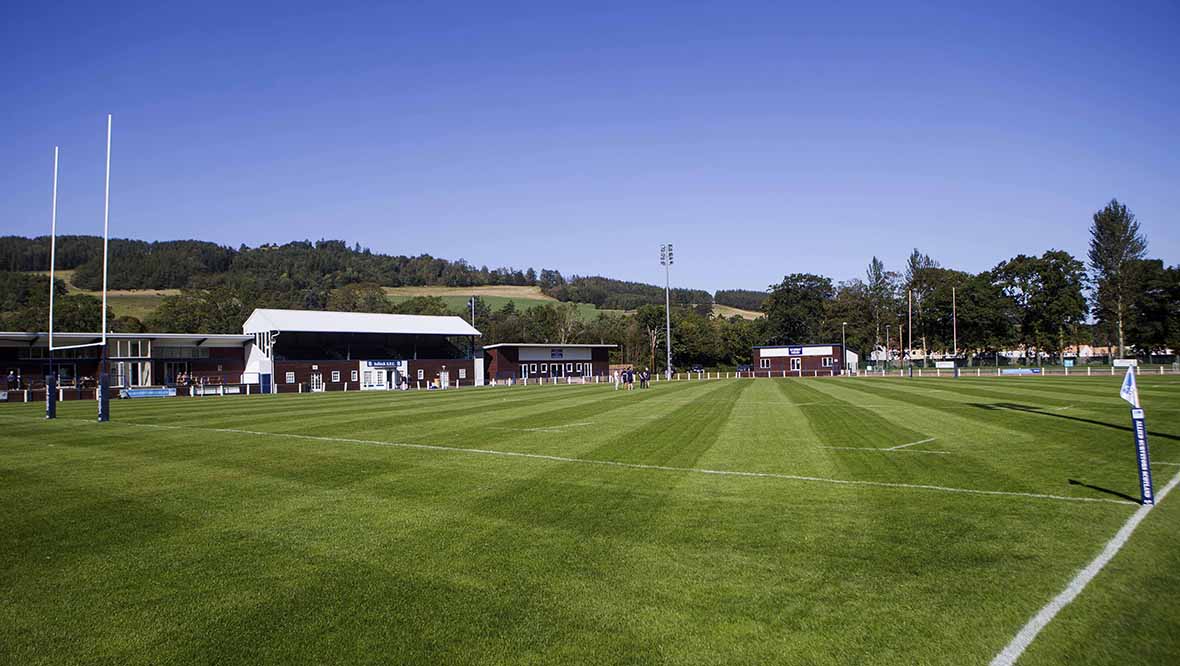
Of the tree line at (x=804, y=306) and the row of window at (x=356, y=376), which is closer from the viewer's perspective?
the row of window at (x=356, y=376)

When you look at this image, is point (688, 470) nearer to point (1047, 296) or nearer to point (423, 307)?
point (1047, 296)

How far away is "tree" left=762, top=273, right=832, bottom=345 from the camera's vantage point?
5084 inches

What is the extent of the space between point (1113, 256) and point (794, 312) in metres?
47.0

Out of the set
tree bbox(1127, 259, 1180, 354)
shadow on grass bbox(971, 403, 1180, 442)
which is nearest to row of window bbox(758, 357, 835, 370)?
tree bbox(1127, 259, 1180, 354)

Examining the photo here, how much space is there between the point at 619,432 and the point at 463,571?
40.4 feet

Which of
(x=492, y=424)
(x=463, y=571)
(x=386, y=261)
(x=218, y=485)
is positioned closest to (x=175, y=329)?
(x=386, y=261)

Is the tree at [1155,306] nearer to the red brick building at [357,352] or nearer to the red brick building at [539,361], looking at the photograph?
the red brick building at [539,361]

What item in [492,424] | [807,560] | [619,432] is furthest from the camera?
[492,424]

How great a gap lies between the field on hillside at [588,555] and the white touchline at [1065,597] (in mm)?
84

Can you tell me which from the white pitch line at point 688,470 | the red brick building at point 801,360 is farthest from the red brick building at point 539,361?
the white pitch line at point 688,470

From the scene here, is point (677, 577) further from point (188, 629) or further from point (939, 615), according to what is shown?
point (188, 629)

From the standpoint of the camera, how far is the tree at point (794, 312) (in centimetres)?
12912

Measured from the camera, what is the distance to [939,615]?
5.53 m

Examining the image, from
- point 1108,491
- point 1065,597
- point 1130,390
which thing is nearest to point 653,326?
point 1108,491
